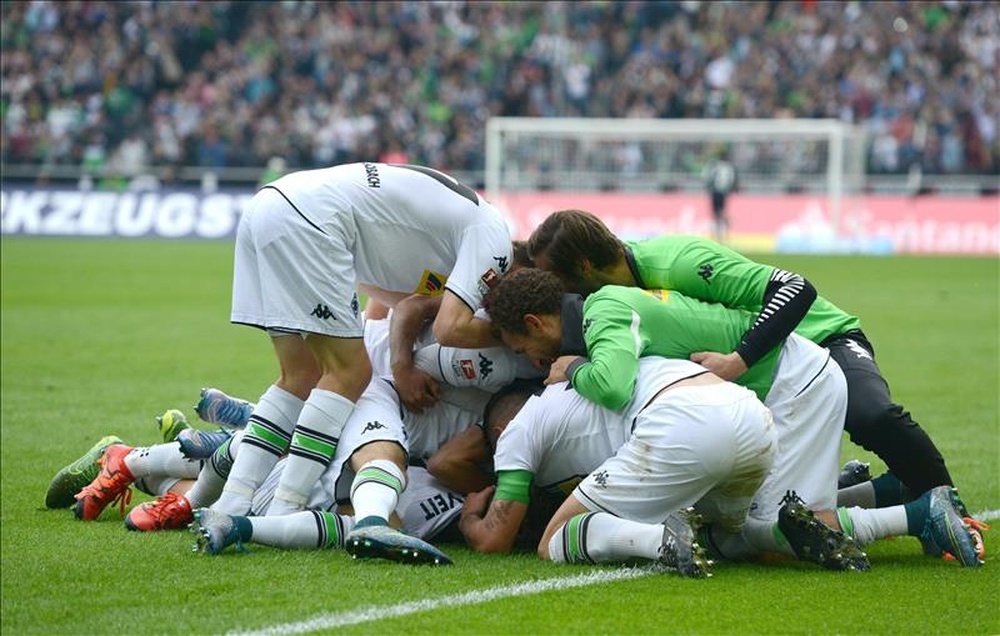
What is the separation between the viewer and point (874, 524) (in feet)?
21.1

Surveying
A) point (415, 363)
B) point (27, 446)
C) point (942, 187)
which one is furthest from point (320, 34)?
point (415, 363)

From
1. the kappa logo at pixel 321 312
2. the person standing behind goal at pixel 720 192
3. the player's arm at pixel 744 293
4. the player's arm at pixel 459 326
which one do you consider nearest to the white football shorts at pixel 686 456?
the player's arm at pixel 744 293

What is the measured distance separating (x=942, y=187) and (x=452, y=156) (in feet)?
36.5

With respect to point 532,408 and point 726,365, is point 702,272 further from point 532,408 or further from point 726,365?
point 532,408

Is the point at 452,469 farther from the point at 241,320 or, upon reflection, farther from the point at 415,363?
the point at 241,320

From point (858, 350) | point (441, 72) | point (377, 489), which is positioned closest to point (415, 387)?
point (377, 489)

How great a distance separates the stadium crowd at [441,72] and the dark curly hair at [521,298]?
29083mm

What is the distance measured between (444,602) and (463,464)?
1444mm

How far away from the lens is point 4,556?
6141 mm

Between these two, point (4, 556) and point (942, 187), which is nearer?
point (4, 556)

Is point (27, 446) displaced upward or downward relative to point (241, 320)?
downward

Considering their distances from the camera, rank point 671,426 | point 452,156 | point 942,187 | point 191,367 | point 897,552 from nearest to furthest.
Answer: point 671,426 → point 897,552 → point 191,367 → point 942,187 → point 452,156

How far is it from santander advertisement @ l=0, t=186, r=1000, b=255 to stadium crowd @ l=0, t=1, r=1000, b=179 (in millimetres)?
2043

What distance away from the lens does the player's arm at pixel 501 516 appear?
6.28 m
